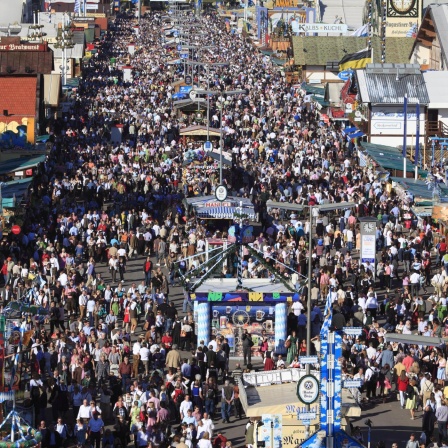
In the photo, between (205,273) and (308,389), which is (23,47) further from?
(308,389)

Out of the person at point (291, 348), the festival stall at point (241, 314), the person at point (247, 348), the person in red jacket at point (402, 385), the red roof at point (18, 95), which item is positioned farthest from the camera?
the red roof at point (18, 95)

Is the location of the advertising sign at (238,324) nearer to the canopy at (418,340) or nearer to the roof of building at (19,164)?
the canopy at (418,340)

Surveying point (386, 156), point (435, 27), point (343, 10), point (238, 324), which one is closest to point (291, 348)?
point (238, 324)

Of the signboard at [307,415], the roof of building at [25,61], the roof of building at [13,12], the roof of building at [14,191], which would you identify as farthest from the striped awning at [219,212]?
the roof of building at [13,12]

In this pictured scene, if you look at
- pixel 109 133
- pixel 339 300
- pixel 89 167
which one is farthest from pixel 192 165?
pixel 339 300

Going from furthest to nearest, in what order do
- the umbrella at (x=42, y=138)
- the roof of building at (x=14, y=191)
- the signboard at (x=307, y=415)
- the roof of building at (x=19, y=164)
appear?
the umbrella at (x=42, y=138), the roof of building at (x=19, y=164), the roof of building at (x=14, y=191), the signboard at (x=307, y=415)

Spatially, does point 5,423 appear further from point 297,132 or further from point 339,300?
point 297,132
